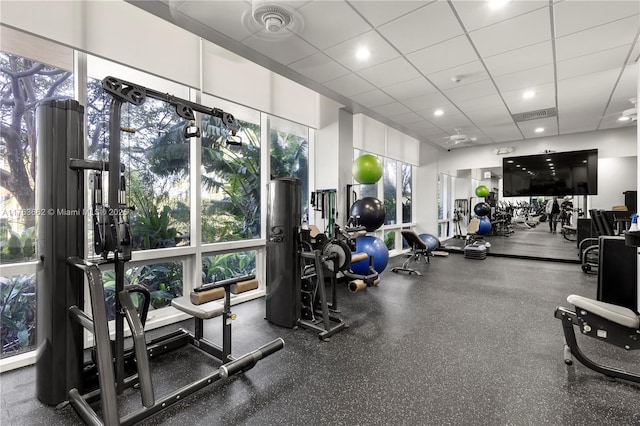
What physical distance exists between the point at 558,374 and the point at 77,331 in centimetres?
375

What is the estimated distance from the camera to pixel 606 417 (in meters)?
1.97

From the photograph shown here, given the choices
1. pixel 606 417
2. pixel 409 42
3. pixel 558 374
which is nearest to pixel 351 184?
pixel 409 42

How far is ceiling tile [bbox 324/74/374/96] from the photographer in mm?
4316

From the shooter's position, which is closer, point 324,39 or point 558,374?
point 558,374

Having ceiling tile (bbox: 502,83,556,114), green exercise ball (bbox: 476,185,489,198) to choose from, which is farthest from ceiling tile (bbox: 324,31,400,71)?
green exercise ball (bbox: 476,185,489,198)

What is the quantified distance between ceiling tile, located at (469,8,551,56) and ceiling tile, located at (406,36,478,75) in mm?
125

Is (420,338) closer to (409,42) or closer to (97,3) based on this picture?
(409,42)

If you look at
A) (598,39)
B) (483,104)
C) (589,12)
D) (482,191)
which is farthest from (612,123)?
(589,12)

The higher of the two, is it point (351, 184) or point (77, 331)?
point (351, 184)

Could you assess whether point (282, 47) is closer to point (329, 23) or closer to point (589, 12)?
point (329, 23)

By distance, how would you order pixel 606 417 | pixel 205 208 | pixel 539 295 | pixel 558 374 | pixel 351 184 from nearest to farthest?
pixel 606 417 < pixel 558 374 < pixel 205 208 < pixel 539 295 < pixel 351 184

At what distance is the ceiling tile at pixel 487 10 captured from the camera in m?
2.68

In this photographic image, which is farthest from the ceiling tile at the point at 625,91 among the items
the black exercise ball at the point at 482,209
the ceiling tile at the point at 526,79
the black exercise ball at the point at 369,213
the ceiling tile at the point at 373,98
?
the black exercise ball at the point at 482,209

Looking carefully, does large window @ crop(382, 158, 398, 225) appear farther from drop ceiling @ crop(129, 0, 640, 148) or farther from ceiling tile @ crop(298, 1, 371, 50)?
ceiling tile @ crop(298, 1, 371, 50)
